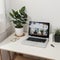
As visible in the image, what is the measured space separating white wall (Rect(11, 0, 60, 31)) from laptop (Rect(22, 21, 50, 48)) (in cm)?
15

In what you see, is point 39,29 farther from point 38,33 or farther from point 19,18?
point 19,18

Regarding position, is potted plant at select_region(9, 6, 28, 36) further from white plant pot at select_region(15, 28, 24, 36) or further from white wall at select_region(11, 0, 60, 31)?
white wall at select_region(11, 0, 60, 31)

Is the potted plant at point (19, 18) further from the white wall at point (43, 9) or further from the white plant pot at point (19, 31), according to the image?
the white wall at point (43, 9)

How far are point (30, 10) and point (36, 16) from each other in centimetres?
14

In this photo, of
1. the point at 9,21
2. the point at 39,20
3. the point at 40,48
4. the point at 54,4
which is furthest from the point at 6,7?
the point at 40,48

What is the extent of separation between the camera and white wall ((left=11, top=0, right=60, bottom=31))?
77.0 inches

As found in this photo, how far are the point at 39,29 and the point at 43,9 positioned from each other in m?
0.32

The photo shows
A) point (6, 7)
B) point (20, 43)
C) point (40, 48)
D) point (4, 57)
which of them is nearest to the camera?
point (40, 48)

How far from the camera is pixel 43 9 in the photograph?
2.01 m

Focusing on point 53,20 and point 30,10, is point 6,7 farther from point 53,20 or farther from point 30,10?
point 53,20

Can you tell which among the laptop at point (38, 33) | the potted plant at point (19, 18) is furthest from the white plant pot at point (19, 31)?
the laptop at point (38, 33)

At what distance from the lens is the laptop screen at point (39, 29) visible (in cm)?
194

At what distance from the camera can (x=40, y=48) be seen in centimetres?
169

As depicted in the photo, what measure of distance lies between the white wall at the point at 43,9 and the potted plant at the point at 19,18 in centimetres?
13
